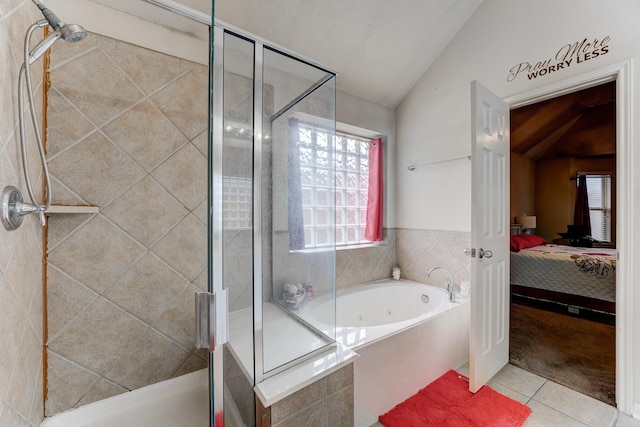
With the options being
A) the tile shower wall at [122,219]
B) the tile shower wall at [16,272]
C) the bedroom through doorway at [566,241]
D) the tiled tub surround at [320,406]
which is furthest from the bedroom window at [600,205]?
the tile shower wall at [16,272]

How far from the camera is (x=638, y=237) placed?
1.49 meters

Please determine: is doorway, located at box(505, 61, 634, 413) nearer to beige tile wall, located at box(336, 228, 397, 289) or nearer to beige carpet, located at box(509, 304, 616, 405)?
beige carpet, located at box(509, 304, 616, 405)

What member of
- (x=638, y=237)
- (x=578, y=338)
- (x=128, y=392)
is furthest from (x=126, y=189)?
(x=578, y=338)

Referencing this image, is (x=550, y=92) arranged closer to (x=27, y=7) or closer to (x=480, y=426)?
(x=480, y=426)

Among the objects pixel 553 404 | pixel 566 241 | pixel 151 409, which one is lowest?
pixel 553 404

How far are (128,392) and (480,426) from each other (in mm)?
1918

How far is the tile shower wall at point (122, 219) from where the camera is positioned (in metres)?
1.26

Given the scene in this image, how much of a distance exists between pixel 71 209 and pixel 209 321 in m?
1.04

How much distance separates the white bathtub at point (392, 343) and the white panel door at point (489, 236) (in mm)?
216

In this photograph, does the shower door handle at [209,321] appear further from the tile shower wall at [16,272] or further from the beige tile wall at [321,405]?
the tile shower wall at [16,272]

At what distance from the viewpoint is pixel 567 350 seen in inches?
87.0

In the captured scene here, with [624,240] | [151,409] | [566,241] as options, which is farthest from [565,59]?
[566,241]

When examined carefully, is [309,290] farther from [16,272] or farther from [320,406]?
[16,272]

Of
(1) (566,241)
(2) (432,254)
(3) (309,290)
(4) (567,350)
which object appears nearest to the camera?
(3) (309,290)
